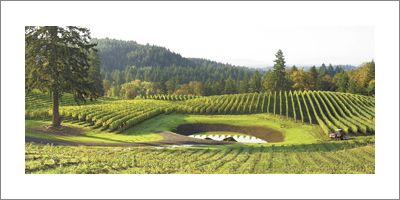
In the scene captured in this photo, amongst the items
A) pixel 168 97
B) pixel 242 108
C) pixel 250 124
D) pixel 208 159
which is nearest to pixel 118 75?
pixel 168 97

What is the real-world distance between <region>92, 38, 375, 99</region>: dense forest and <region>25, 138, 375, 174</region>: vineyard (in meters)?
2.92

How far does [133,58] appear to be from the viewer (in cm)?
2558

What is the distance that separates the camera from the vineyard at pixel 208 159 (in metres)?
15.9

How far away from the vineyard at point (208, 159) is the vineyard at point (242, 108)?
3.90 ft

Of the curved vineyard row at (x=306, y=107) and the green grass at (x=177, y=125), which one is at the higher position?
the curved vineyard row at (x=306, y=107)

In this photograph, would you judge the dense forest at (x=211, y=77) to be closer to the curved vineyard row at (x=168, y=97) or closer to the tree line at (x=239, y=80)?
the tree line at (x=239, y=80)

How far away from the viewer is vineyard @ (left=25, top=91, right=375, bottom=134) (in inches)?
690

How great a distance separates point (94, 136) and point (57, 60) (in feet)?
10.6

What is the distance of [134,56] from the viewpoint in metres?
26.1

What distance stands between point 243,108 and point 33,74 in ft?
27.5

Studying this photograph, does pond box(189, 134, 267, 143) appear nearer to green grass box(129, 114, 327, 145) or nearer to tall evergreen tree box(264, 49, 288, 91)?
green grass box(129, 114, 327, 145)

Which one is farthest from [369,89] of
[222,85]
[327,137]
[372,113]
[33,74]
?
[33,74]

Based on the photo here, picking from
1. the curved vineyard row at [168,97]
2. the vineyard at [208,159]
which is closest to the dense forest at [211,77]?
the curved vineyard row at [168,97]

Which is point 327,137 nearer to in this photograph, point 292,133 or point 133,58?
point 292,133
